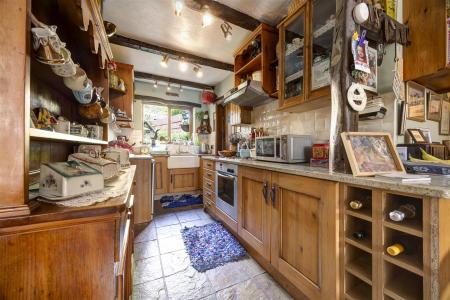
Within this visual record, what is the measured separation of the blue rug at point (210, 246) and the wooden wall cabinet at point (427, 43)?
2.02m

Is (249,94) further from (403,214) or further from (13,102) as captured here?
(13,102)

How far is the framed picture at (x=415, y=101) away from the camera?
1.30 meters

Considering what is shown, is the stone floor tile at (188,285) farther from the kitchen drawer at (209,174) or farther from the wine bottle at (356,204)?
the kitchen drawer at (209,174)

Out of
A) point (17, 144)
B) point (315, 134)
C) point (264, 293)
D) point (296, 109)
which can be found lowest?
point (264, 293)

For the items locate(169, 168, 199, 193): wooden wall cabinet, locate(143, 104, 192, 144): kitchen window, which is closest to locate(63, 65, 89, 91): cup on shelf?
locate(169, 168, 199, 193): wooden wall cabinet

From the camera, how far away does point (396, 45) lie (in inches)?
47.9

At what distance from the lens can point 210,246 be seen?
1.92 meters

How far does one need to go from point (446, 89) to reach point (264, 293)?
86.5 inches

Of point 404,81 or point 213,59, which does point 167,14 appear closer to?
point 213,59

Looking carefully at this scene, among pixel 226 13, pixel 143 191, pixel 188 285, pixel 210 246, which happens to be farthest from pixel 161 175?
pixel 226 13

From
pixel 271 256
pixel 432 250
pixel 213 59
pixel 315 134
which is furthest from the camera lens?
pixel 213 59

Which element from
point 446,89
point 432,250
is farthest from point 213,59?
point 432,250

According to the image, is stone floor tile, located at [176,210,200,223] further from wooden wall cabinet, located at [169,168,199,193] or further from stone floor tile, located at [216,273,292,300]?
stone floor tile, located at [216,273,292,300]

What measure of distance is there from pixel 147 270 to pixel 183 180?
2.39 m
